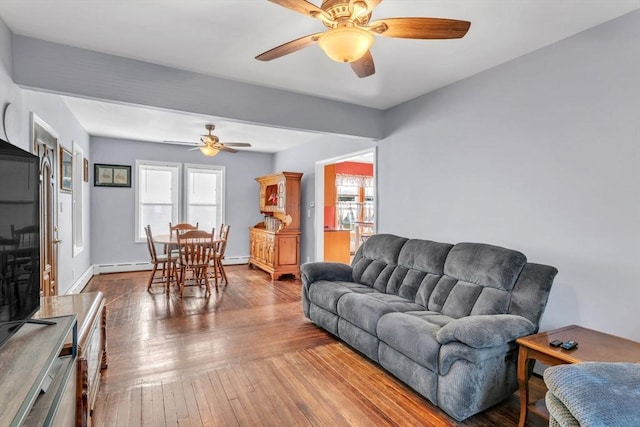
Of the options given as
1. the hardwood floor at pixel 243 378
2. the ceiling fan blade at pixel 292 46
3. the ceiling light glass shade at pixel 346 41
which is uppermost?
the ceiling fan blade at pixel 292 46

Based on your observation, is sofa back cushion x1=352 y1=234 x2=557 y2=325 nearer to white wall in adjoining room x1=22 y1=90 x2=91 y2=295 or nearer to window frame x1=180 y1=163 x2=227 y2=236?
white wall in adjoining room x1=22 y1=90 x2=91 y2=295

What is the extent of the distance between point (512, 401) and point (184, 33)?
3565 millimetres

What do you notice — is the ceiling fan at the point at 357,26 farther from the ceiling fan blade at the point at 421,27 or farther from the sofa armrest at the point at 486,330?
the sofa armrest at the point at 486,330

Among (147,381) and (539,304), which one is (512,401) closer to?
(539,304)

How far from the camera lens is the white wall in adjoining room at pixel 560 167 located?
226 cm

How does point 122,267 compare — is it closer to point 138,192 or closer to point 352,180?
point 138,192

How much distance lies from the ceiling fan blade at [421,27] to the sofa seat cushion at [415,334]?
72.3 inches

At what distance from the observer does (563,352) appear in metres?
1.81

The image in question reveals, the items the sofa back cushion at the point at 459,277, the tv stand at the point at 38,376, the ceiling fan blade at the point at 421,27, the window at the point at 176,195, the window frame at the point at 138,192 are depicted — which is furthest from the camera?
the window at the point at 176,195

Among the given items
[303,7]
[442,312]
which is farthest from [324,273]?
[303,7]

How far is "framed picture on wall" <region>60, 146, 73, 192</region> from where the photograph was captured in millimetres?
4027

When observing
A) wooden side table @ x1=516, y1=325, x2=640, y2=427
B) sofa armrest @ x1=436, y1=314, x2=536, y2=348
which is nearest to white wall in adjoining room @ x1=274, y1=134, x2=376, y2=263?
sofa armrest @ x1=436, y1=314, x2=536, y2=348

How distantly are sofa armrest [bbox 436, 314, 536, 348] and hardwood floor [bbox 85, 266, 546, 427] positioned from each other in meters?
0.51

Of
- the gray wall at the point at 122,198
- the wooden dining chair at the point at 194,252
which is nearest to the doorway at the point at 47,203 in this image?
the wooden dining chair at the point at 194,252
